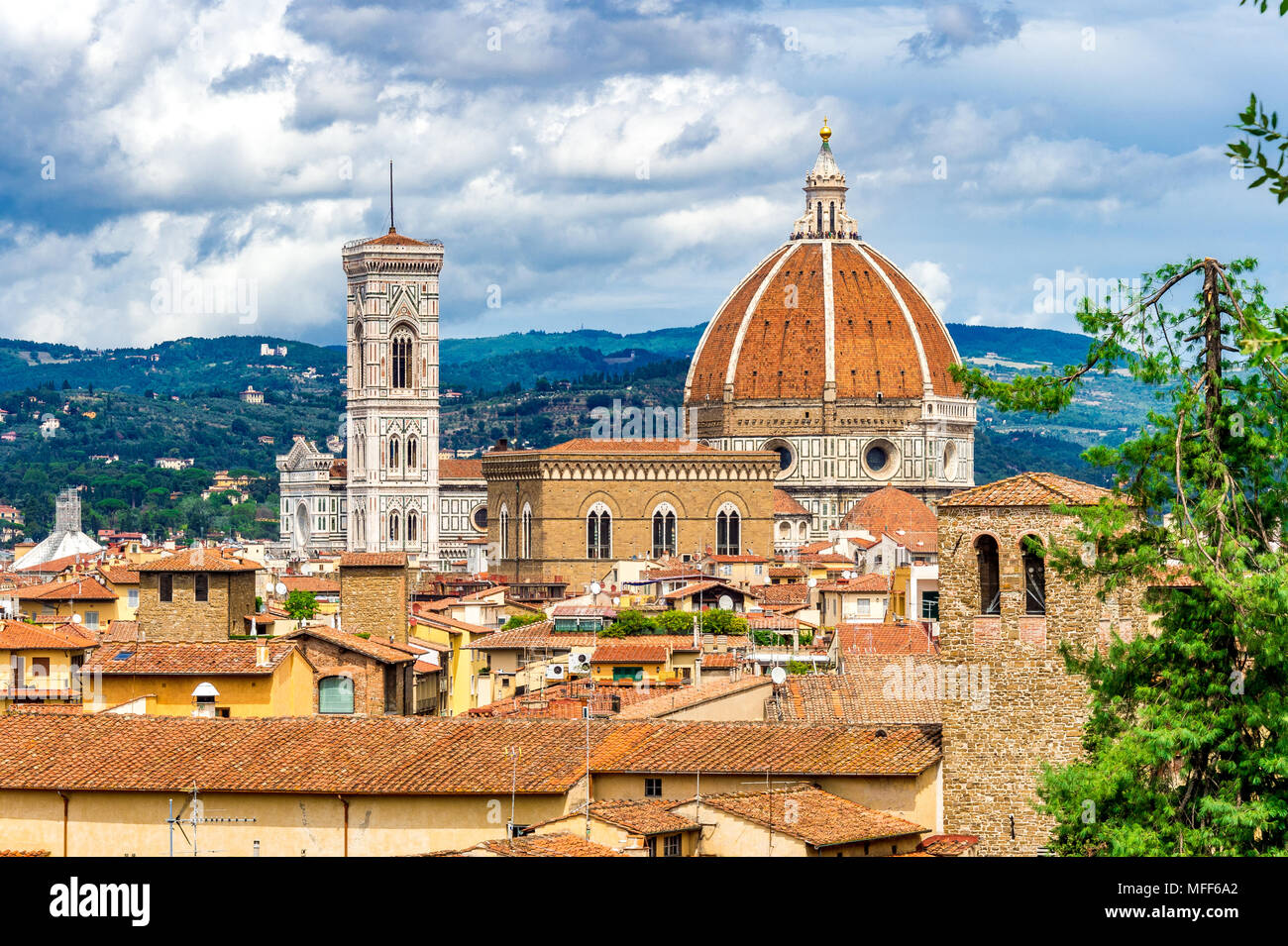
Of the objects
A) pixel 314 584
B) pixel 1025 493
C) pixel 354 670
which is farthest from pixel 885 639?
pixel 314 584

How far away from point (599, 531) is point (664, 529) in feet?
11.8

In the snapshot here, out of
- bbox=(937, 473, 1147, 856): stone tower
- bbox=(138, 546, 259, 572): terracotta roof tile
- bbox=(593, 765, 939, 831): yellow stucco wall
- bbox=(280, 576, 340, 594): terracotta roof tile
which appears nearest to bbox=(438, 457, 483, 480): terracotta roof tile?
bbox=(280, 576, 340, 594): terracotta roof tile

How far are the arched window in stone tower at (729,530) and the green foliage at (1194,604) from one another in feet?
305

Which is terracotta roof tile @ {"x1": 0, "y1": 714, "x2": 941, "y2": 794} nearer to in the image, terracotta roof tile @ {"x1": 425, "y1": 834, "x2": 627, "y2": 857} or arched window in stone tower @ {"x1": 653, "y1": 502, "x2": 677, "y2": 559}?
terracotta roof tile @ {"x1": 425, "y1": 834, "x2": 627, "y2": 857}

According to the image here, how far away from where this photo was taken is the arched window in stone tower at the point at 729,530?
108688 millimetres

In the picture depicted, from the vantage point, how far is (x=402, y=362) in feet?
465

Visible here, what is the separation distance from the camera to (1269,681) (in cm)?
1433

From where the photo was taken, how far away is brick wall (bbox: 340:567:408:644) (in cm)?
3888

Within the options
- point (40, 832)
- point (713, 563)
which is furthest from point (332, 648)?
point (713, 563)

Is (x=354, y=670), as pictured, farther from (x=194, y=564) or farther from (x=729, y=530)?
(x=729, y=530)

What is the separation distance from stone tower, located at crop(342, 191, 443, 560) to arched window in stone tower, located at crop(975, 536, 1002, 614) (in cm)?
12096
